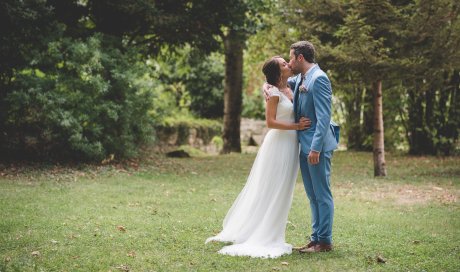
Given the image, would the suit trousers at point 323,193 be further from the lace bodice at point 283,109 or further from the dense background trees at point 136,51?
the dense background trees at point 136,51

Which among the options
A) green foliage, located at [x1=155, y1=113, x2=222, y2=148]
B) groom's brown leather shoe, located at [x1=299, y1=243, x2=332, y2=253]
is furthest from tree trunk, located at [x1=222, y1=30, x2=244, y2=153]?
groom's brown leather shoe, located at [x1=299, y1=243, x2=332, y2=253]

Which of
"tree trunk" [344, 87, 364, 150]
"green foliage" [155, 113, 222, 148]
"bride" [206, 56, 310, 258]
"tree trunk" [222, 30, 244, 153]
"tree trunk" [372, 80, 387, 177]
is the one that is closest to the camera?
"bride" [206, 56, 310, 258]

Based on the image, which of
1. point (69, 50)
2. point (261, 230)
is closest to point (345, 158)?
point (69, 50)

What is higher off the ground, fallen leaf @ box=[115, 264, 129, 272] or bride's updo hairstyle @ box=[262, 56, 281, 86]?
bride's updo hairstyle @ box=[262, 56, 281, 86]

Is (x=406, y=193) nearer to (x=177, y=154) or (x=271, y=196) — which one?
(x=271, y=196)

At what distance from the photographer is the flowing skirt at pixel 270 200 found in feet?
21.0

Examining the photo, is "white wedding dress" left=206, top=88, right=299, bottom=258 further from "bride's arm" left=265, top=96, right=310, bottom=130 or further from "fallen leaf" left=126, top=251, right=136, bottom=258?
"fallen leaf" left=126, top=251, right=136, bottom=258

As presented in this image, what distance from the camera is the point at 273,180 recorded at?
6535mm

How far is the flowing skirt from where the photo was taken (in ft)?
21.0

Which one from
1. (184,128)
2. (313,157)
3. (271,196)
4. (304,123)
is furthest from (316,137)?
(184,128)

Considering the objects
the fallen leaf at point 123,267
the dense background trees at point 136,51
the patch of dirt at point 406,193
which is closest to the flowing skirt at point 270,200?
the fallen leaf at point 123,267

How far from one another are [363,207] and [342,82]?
4.75 meters

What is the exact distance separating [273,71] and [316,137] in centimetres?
101

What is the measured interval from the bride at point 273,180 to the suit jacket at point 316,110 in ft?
0.37
